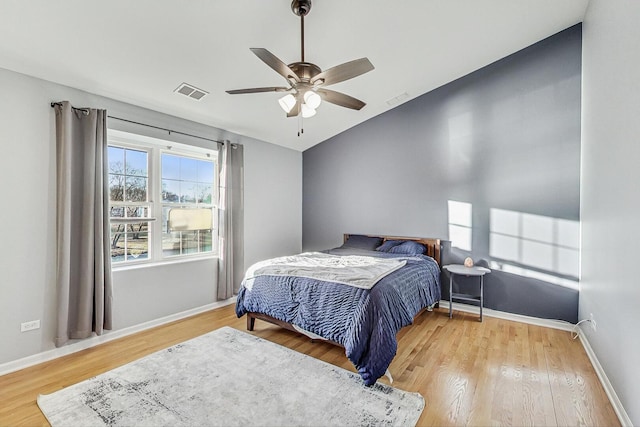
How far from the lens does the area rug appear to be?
5.98 ft

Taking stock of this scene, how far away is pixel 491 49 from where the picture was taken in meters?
3.48

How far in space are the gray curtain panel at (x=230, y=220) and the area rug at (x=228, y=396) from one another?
1.47 metres

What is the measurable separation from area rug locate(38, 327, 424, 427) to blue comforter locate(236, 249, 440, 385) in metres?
0.24

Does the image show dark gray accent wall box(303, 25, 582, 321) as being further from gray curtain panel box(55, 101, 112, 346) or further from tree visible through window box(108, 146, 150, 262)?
gray curtain panel box(55, 101, 112, 346)

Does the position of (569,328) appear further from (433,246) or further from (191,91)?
(191,91)

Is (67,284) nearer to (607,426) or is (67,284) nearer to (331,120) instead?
(331,120)

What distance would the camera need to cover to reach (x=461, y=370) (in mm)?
2400

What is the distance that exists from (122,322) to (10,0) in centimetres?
282

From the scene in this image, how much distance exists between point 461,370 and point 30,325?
12.1ft

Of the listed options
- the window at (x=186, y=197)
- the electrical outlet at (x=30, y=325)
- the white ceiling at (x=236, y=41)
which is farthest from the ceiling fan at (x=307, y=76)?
the electrical outlet at (x=30, y=325)

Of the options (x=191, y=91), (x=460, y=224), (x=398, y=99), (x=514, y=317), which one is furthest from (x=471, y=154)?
(x=191, y=91)

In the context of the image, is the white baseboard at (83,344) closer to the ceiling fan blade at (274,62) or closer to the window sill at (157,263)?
the window sill at (157,263)

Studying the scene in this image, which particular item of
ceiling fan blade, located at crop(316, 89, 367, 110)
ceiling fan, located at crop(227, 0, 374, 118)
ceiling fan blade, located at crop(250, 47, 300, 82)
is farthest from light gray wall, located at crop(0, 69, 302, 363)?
ceiling fan blade, located at crop(316, 89, 367, 110)

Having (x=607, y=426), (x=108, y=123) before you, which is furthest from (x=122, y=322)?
(x=607, y=426)
